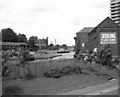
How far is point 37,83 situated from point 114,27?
47288 millimetres

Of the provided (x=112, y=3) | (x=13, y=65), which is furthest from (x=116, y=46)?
(x=112, y=3)

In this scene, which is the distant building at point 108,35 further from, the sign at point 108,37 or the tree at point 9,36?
the tree at point 9,36

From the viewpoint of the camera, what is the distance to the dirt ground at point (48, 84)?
22748 mm

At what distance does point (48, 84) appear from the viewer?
26.1 meters

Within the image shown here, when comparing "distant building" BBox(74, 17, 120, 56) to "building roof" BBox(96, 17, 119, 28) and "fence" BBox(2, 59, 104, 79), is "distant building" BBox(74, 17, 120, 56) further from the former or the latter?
"fence" BBox(2, 59, 104, 79)

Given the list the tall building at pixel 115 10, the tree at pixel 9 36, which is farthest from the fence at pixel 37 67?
the tall building at pixel 115 10

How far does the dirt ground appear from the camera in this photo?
74.6 ft

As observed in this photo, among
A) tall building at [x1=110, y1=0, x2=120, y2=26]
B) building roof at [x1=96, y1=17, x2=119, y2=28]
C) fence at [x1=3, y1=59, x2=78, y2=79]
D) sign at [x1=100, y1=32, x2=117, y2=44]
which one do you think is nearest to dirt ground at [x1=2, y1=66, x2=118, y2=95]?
→ fence at [x1=3, y1=59, x2=78, y2=79]

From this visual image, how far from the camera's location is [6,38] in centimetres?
11650

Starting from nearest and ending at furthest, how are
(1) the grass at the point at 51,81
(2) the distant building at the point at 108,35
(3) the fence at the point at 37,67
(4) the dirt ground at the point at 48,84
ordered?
(4) the dirt ground at the point at 48,84 < (1) the grass at the point at 51,81 < (3) the fence at the point at 37,67 < (2) the distant building at the point at 108,35

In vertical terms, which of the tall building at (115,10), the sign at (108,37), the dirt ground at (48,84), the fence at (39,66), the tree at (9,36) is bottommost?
the dirt ground at (48,84)

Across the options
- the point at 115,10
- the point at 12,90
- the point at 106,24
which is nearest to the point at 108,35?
the point at 106,24

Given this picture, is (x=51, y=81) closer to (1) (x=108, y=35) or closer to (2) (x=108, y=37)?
(2) (x=108, y=37)

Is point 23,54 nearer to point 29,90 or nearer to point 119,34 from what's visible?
point 29,90
